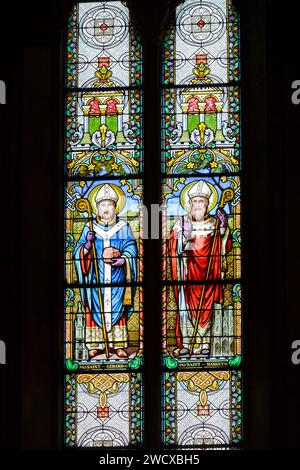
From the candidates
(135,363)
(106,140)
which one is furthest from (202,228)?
(135,363)

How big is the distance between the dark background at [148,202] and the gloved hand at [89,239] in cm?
22

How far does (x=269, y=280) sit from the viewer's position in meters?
17.7

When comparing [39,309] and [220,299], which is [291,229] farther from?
[39,309]

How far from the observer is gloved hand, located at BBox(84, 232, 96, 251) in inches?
720

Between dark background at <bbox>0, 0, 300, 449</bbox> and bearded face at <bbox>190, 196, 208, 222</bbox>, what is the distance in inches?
10.9

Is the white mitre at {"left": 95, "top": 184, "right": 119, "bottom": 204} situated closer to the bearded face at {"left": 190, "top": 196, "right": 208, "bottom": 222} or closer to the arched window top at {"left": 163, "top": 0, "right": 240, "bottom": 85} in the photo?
the bearded face at {"left": 190, "top": 196, "right": 208, "bottom": 222}

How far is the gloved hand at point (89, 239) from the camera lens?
60.0ft

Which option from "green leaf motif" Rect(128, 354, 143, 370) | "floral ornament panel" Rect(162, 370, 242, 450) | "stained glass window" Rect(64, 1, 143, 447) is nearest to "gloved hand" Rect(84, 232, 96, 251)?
"stained glass window" Rect(64, 1, 143, 447)

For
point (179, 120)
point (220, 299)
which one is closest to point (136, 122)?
point (179, 120)

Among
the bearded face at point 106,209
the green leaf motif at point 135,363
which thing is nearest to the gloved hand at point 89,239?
the bearded face at point 106,209

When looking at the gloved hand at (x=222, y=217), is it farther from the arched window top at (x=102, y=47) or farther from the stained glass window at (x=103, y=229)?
the arched window top at (x=102, y=47)

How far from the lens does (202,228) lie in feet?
59.8

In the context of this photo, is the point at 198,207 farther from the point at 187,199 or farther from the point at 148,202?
the point at 148,202

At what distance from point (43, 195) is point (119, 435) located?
1.90m
